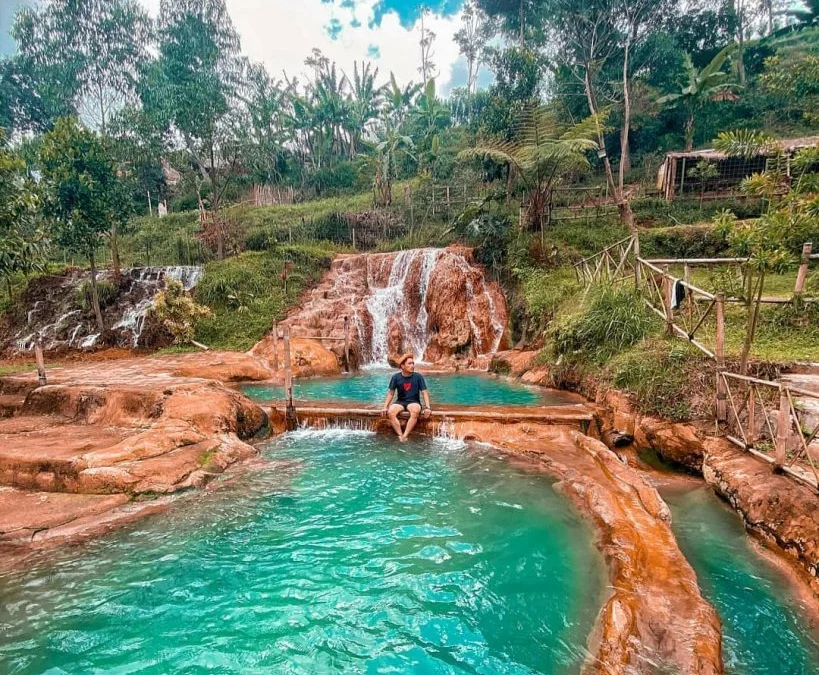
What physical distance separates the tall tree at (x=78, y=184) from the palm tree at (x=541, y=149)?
12422 mm

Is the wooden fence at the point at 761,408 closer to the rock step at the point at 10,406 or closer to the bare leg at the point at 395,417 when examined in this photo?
the bare leg at the point at 395,417

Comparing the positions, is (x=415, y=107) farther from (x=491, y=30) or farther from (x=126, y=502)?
(x=126, y=502)

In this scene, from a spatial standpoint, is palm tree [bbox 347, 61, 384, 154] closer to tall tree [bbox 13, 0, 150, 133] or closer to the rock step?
tall tree [bbox 13, 0, 150, 133]

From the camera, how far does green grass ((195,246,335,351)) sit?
52.1 feet

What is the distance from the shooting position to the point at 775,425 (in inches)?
194

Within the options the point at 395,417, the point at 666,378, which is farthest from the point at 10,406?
the point at 666,378

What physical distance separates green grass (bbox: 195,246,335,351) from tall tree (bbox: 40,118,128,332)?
395cm

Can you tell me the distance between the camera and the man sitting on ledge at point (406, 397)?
723 centimetres

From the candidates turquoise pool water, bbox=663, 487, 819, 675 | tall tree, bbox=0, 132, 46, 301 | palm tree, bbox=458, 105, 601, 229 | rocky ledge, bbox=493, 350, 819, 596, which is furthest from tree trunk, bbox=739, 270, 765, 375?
tall tree, bbox=0, 132, 46, 301

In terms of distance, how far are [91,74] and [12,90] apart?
24.0 feet

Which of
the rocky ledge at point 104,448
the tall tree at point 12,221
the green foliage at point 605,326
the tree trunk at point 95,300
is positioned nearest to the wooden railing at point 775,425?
the green foliage at point 605,326

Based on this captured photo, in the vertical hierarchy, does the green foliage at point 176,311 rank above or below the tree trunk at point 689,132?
below

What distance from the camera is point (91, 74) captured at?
Result: 75.6ft

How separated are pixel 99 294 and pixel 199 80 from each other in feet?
31.6
